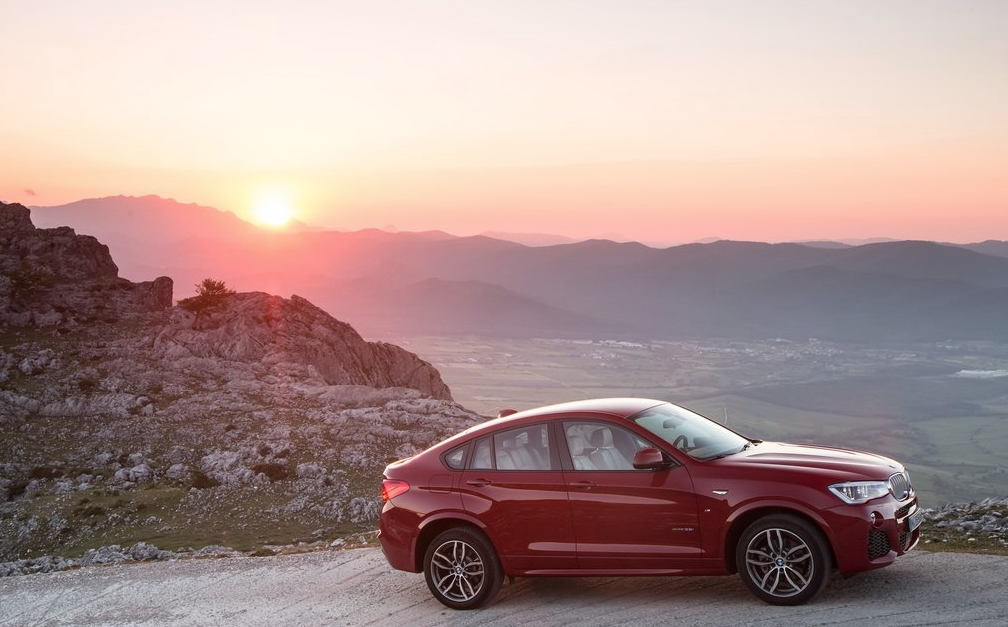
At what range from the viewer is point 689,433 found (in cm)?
1008

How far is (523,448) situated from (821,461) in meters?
3.11

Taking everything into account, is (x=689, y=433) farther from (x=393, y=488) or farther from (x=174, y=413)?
(x=174, y=413)

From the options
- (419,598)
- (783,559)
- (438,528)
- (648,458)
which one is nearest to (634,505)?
(648,458)

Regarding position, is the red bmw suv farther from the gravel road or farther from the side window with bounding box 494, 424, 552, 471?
the gravel road

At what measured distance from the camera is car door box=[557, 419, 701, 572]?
31.0 feet

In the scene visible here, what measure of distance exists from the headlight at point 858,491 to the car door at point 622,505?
1.40 metres

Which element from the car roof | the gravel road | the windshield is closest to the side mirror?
the windshield

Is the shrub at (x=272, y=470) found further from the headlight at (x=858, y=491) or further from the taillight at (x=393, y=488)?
the headlight at (x=858, y=491)

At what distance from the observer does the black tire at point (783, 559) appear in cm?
898

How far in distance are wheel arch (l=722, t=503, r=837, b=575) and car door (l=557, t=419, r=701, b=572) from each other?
0.32 m

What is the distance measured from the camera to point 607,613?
32.3 ft

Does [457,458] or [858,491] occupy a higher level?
[457,458]

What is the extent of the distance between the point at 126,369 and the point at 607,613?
111 feet

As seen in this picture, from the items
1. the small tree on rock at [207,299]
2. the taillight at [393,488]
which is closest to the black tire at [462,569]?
the taillight at [393,488]
